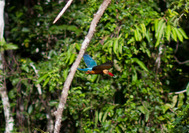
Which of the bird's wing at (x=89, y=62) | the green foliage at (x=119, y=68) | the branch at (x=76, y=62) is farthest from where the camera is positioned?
the green foliage at (x=119, y=68)

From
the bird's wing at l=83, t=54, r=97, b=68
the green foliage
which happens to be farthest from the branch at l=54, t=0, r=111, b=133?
the green foliage

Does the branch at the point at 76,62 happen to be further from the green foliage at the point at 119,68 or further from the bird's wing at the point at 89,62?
the green foliage at the point at 119,68

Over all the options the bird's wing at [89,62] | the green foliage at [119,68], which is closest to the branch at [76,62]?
the bird's wing at [89,62]

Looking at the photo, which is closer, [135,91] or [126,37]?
[126,37]

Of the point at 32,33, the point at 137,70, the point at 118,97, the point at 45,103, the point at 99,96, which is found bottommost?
the point at 45,103

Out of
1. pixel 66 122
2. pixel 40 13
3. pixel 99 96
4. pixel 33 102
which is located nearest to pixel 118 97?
pixel 99 96

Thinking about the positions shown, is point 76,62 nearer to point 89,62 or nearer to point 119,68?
point 89,62

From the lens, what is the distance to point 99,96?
2.63 metres

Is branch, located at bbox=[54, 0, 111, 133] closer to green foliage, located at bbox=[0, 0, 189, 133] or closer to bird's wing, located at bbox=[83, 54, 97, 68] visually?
bird's wing, located at bbox=[83, 54, 97, 68]

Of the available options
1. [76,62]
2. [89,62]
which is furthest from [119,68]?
[76,62]

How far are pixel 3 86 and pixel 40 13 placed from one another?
1.02 metres

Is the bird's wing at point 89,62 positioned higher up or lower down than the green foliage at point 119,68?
higher up

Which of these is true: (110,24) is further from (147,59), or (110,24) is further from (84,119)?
(84,119)

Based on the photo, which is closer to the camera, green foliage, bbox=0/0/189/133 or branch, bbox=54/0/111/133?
branch, bbox=54/0/111/133
